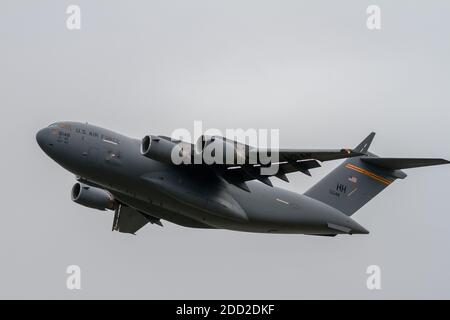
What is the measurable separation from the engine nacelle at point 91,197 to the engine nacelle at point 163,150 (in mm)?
3619

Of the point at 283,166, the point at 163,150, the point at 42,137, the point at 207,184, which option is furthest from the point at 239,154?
the point at 42,137

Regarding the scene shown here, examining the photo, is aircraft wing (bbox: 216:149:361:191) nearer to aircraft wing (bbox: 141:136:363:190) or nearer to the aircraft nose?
aircraft wing (bbox: 141:136:363:190)

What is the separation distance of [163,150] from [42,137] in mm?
2699

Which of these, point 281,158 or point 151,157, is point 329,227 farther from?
point 151,157

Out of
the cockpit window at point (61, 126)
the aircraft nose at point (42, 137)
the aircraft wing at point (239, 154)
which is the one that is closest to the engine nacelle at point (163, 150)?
the aircraft wing at point (239, 154)

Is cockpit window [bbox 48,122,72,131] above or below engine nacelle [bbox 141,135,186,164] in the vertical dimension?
above

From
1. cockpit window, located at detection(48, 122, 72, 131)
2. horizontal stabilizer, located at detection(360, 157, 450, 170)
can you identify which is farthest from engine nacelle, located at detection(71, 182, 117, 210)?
horizontal stabilizer, located at detection(360, 157, 450, 170)

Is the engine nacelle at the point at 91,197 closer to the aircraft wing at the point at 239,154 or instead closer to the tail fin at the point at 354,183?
the aircraft wing at the point at 239,154

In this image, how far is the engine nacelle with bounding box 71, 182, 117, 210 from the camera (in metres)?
23.0

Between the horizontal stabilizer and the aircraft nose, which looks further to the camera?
the horizontal stabilizer

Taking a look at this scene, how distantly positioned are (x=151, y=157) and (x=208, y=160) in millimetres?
1271

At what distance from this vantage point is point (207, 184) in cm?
2097

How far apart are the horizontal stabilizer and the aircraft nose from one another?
27.3 ft

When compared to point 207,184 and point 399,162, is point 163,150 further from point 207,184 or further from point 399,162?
point 399,162
